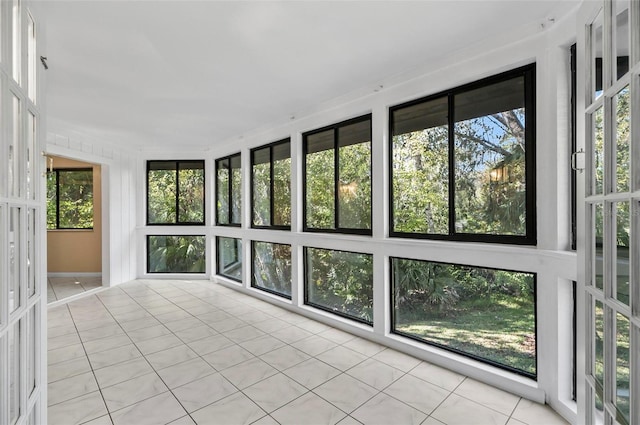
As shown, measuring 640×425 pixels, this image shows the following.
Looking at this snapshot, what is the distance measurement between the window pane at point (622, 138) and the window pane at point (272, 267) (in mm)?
3965

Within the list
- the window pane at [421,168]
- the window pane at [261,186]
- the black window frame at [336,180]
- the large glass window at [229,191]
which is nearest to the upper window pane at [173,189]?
the large glass window at [229,191]

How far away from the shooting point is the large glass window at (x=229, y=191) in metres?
5.81

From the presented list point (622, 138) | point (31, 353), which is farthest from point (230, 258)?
point (622, 138)

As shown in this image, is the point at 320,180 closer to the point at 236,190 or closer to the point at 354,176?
the point at 354,176

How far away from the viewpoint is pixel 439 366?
287cm

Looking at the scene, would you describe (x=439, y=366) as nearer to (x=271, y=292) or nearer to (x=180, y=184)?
(x=271, y=292)

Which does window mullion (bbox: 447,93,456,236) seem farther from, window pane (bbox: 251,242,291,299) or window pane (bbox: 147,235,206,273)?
window pane (bbox: 147,235,206,273)

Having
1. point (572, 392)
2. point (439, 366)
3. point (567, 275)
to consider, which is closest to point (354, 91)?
point (567, 275)

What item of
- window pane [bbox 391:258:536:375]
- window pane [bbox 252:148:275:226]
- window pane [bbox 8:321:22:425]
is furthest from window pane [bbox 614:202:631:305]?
window pane [bbox 252:148:275:226]

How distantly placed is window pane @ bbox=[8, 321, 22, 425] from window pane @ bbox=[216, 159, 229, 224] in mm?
4990

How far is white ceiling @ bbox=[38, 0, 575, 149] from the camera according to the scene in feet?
6.72

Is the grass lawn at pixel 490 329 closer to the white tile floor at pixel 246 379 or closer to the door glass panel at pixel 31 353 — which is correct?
the white tile floor at pixel 246 379

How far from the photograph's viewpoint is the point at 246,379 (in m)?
2.67

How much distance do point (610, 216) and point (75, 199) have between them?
28.2 ft
